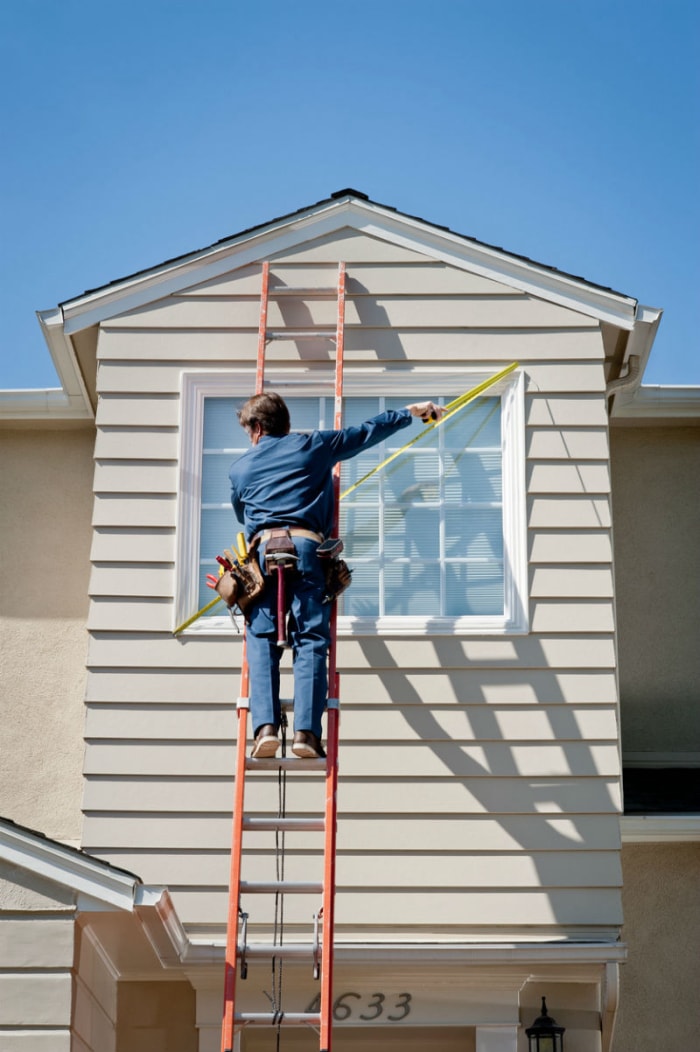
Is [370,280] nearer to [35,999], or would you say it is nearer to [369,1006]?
[369,1006]

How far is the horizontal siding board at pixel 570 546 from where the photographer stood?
857 centimetres

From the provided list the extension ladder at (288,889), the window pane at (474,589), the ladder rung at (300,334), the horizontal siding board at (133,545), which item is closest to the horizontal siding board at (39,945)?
the extension ladder at (288,889)

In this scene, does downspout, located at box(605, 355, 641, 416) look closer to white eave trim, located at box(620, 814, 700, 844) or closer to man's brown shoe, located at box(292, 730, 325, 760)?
white eave trim, located at box(620, 814, 700, 844)

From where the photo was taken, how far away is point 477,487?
8836 mm

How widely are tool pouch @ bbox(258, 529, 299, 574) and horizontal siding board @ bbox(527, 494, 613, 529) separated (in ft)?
6.24

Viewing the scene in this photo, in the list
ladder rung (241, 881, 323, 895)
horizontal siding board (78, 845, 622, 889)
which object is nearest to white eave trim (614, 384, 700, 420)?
horizontal siding board (78, 845, 622, 889)

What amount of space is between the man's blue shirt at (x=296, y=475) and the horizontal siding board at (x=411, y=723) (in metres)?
1.23

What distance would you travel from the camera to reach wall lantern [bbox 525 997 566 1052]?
7875mm

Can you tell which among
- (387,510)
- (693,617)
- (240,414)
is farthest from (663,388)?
(240,414)

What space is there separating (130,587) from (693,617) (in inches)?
152

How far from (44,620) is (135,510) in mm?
1445

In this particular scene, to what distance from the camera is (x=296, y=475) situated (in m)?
7.57

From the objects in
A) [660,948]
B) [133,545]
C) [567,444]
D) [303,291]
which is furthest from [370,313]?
[660,948]

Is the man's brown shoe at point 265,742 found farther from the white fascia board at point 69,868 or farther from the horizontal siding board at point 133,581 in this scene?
the horizontal siding board at point 133,581
